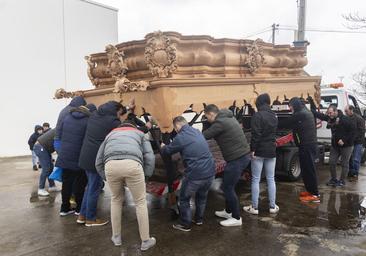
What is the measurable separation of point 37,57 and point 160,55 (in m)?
11.4

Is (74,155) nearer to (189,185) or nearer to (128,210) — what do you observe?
(128,210)

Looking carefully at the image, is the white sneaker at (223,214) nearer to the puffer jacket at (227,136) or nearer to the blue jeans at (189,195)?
the blue jeans at (189,195)

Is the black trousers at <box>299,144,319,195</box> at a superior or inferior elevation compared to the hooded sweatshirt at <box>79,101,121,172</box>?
inferior

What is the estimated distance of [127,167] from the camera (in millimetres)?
3666

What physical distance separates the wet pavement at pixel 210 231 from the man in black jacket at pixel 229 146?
0.41 metres

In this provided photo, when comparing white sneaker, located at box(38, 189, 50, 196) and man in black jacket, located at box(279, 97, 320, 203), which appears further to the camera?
white sneaker, located at box(38, 189, 50, 196)

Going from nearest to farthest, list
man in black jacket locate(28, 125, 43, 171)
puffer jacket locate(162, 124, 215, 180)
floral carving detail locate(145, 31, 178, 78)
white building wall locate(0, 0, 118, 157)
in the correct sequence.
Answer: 1. puffer jacket locate(162, 124, 215, 180)
2. floral carving detail locate(145, 31, 178, 78)
3. man in black jacket locate(28, 125, 43, 171)
4. white building wall locate(0, 0, 118, 157)

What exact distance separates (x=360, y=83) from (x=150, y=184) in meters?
19.5

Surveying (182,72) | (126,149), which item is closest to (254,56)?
(182,72)

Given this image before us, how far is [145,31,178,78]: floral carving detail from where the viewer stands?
15.2 feet

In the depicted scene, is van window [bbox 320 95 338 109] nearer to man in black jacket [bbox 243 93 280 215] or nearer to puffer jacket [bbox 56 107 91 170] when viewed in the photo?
man in black jacket [bbox 243 93 280 215]

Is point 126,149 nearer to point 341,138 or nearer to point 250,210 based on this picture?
point 250,210

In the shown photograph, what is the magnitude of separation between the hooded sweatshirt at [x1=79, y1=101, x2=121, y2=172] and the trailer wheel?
401cm

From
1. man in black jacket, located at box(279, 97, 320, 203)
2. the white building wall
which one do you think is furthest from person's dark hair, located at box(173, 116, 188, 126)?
the white building wall
